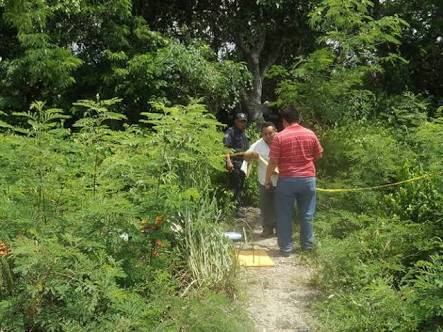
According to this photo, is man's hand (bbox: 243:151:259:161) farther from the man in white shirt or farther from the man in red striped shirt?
the man in red striped shirt

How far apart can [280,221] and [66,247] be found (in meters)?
3.09

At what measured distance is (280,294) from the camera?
559 cm

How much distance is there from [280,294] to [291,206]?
50.4 inches

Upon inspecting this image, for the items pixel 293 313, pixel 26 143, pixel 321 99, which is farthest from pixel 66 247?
pixel 321 99

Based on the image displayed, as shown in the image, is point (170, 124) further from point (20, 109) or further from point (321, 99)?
point (20, 109)

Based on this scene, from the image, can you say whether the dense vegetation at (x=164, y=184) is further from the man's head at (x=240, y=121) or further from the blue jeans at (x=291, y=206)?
the man's head at (x=240, y=121)

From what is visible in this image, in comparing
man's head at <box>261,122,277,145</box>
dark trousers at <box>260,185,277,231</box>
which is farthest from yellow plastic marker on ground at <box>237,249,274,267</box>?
man's head at <box>261,122,277,145</box>

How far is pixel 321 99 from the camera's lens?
9.36 metres

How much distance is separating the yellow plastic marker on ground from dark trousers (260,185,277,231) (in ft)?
2.95

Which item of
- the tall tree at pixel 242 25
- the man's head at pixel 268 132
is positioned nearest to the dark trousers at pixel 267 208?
the man's head at pixel 268 132

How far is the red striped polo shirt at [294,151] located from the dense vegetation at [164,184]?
640 mm

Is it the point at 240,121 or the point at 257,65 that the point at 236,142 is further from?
the point at 257,65

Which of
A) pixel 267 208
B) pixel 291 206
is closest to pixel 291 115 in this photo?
pixel 291 206

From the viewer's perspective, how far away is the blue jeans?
21.4 feet
